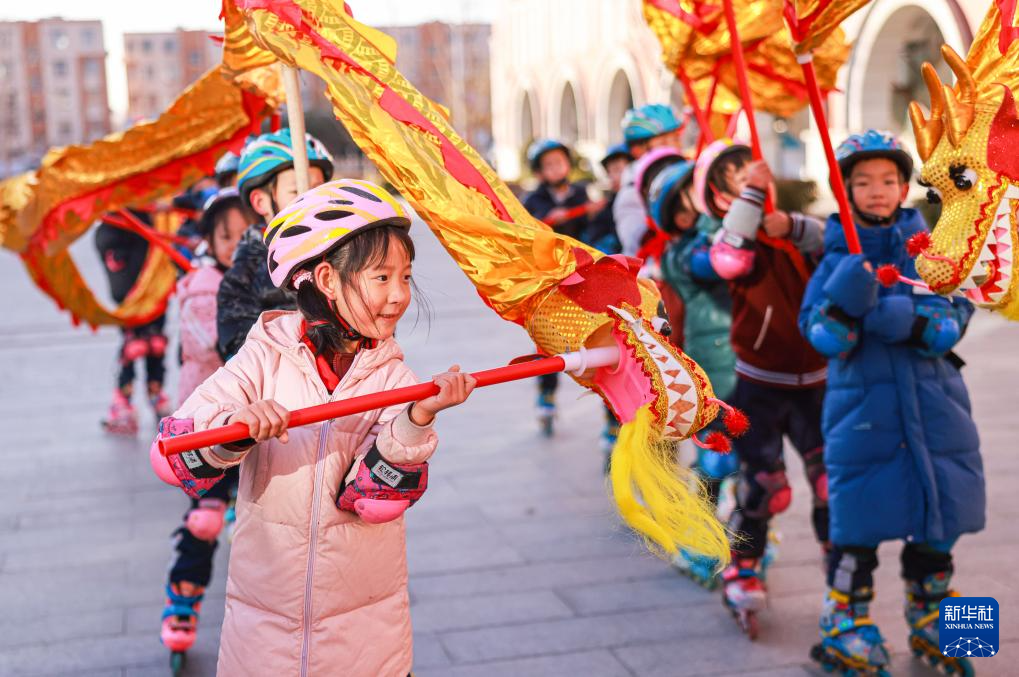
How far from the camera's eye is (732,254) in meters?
4.20

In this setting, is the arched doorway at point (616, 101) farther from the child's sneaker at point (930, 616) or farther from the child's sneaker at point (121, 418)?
the child's sneaker at point (930, 616)

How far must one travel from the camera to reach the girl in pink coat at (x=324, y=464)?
8.42ft

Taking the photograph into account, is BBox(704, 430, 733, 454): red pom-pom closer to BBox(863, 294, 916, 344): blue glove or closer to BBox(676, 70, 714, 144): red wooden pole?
BBox(863, 294, 916, 344): blue glove

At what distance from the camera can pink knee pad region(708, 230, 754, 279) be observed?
4184 millimetres

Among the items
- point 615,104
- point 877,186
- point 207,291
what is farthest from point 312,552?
point 615,104

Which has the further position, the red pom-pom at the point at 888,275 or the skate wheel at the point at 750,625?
the skate wheel at the point at 750,625

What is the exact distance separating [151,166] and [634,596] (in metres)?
2.64

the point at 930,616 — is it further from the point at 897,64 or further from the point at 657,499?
the point at 897,64

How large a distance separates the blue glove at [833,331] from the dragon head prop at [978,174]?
0.60m

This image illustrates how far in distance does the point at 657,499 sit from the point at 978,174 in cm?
135

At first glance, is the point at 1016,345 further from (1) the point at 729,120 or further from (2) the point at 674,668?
(2) the point at 674,668

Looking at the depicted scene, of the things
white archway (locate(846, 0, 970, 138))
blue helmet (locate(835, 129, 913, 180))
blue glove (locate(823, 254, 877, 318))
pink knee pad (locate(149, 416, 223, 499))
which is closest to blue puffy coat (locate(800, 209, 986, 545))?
blue glove (locate(823, 254, 877, 318))

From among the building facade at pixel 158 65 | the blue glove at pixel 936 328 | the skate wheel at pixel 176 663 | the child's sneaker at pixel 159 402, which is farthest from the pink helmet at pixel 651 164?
the building facade at pixel 158 65

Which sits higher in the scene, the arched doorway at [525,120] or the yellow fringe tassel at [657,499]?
the yellow fringe tassel at [657,499]
